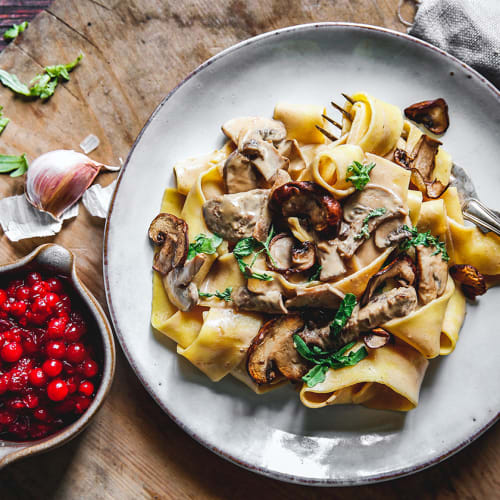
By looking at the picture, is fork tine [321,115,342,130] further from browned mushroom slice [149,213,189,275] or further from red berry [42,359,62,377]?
red berry [42,359,62,377]

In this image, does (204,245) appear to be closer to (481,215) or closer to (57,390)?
(57,390)

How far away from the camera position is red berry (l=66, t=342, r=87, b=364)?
275cm

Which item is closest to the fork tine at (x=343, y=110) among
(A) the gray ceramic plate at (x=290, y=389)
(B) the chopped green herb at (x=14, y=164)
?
(A) the gray ceramic plate at (x=290, y=389)

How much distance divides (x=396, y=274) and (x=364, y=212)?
1.27 feet

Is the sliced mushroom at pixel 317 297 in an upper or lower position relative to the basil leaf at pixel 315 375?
upper

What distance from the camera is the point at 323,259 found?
2.77 metres

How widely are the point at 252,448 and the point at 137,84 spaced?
2422 mm

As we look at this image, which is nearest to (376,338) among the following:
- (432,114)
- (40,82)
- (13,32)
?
(432,114)

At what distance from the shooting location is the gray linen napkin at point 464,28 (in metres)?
3.20

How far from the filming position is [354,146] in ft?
9.21

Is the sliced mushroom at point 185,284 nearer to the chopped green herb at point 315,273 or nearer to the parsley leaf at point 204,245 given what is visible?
the parsley leaf at point 204,245

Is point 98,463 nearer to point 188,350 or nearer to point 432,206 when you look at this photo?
point 188,350

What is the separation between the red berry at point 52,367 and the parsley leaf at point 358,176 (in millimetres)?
1875

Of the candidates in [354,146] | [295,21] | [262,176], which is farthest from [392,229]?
[295,21]
